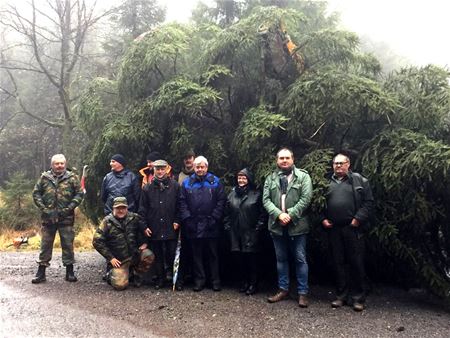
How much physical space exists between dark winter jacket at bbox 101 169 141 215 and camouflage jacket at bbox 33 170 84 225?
48 centimetres

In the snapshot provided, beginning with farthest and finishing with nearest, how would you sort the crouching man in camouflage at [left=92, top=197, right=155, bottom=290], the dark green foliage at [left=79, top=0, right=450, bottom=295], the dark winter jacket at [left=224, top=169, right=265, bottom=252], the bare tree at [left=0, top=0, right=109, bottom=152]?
the bare tree at [left=0, top=0, right=109, bottom=152], the crouching man in camouflage at [left=92, top=197, right=155, bottom=290], the dark winter jacket at [left=224, top=169, right=265, bottom=252], the dark green foliage at [left=79, top=0, right=450, bottom=295]

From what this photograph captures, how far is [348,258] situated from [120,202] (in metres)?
3.40

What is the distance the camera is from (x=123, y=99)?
8.61 m

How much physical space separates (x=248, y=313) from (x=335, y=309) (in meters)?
1.17

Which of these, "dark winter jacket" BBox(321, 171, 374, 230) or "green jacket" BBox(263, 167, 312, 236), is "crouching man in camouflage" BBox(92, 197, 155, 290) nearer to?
"green jacket" BBox(263, 167, 312, 236)

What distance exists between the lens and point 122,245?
21.7 ft

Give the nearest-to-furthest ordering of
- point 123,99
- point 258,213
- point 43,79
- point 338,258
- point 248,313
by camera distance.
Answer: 1. point 248,313
2. point 338,258
3. point 258,213
4. point 123,99
5. point 43,79

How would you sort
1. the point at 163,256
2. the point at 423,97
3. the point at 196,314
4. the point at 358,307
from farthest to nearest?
the point at 163,256 → the point at 423,97 → the point at 358,307 → the point at 196,314

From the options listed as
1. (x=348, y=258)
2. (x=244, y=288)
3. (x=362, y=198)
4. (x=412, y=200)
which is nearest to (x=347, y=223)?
(x=362, y=198)

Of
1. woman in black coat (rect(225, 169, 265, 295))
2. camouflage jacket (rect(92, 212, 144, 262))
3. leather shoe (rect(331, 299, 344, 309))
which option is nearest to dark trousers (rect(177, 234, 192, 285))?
camouflage jacket (rect(92, 212, 144, 262))

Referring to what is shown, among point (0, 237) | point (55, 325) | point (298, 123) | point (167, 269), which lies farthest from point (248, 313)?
point (0, 237)

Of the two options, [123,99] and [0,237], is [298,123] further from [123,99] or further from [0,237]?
[0,237]

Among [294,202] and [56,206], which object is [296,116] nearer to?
[294,202]

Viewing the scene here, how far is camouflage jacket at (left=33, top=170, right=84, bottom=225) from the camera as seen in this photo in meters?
6.91
